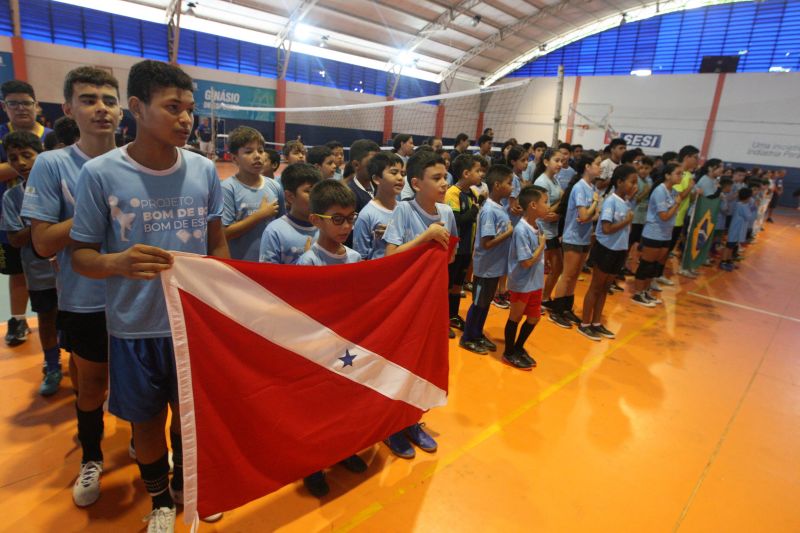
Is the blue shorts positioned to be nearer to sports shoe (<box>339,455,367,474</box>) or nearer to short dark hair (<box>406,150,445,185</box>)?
sports shoe (<box>339,455,367,474</box>)

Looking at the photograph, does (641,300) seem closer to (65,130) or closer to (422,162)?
(422,162)

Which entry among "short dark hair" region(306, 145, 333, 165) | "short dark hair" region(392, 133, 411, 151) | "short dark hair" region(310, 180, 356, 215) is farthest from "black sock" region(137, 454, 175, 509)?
"short dark hair" region(392, 133, 411, 151)

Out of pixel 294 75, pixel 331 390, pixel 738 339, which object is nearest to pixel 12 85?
pixel 331 390

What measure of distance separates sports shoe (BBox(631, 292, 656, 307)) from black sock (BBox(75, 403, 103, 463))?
5985mm

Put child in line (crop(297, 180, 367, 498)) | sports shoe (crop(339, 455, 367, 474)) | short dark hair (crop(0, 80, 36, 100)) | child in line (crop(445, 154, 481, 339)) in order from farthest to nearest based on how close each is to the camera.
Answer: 1. child in line (crop(445, 154, 481, 339))
2. short dark hair (crop(0, 80, 36, 100))
3. sports shoe (crop(339, 455, 367, 474))
4. child in line (crop(297, 180, 367, 498))

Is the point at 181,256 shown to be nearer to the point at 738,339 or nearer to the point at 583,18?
the point at 738,339

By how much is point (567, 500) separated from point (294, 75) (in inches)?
777

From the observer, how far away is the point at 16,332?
141 inches

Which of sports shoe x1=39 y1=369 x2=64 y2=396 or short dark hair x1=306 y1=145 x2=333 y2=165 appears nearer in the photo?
sports shoe x1=39 y1=369 x2=64 y2=396

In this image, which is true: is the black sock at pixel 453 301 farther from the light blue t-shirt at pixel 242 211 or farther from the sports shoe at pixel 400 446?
the light blue t-shirt at pixel 242 211

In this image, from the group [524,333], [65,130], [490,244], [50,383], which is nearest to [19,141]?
[65,130]

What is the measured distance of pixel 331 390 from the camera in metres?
2.17

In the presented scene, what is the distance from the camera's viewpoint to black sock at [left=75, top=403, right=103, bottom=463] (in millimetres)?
2188

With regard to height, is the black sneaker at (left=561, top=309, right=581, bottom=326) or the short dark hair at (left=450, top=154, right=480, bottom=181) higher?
the short dark hair at (left=450, top=154, right=480, bottom=181)
